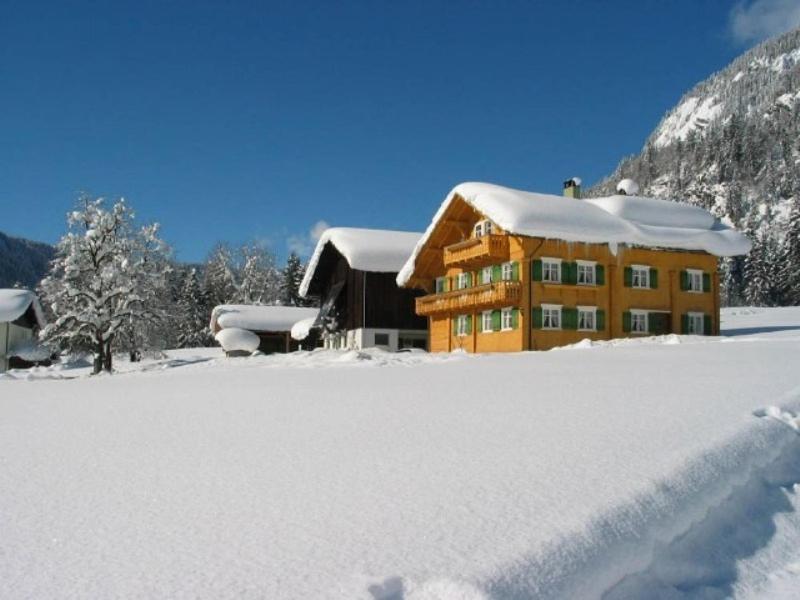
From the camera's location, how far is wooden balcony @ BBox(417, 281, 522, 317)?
29328 mm

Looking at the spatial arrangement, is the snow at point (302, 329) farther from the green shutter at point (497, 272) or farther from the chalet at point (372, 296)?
the green shutter at point (497, 272)

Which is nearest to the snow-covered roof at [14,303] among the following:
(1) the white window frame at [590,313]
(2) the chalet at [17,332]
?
(2) the chalet at [17,332]

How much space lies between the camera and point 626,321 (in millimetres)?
30781

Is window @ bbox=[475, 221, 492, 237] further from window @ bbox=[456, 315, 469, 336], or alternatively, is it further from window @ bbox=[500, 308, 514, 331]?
window @ bbox=[456, 315, 469, 336]

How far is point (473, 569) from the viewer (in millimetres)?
4137

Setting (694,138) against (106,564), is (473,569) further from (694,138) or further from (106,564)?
(694,138)

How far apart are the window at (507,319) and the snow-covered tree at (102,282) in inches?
710

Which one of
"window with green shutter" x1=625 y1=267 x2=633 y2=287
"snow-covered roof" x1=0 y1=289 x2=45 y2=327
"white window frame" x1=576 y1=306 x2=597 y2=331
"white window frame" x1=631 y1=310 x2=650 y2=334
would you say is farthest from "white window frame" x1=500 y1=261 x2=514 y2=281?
"snow-covered roof" x1=0 y1=289 x2=45 y2=327

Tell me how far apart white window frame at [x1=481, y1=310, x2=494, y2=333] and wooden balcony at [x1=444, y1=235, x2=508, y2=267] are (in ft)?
7.38

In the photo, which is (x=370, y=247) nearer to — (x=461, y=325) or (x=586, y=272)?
(x=461, y=325)

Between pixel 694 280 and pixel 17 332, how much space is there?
140ft

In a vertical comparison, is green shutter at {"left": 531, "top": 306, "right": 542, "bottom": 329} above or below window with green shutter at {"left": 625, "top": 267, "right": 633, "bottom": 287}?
below

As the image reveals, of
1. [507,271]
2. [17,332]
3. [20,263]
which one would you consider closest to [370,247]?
[507,271]

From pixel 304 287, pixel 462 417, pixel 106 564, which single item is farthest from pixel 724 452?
pixel 304 287
